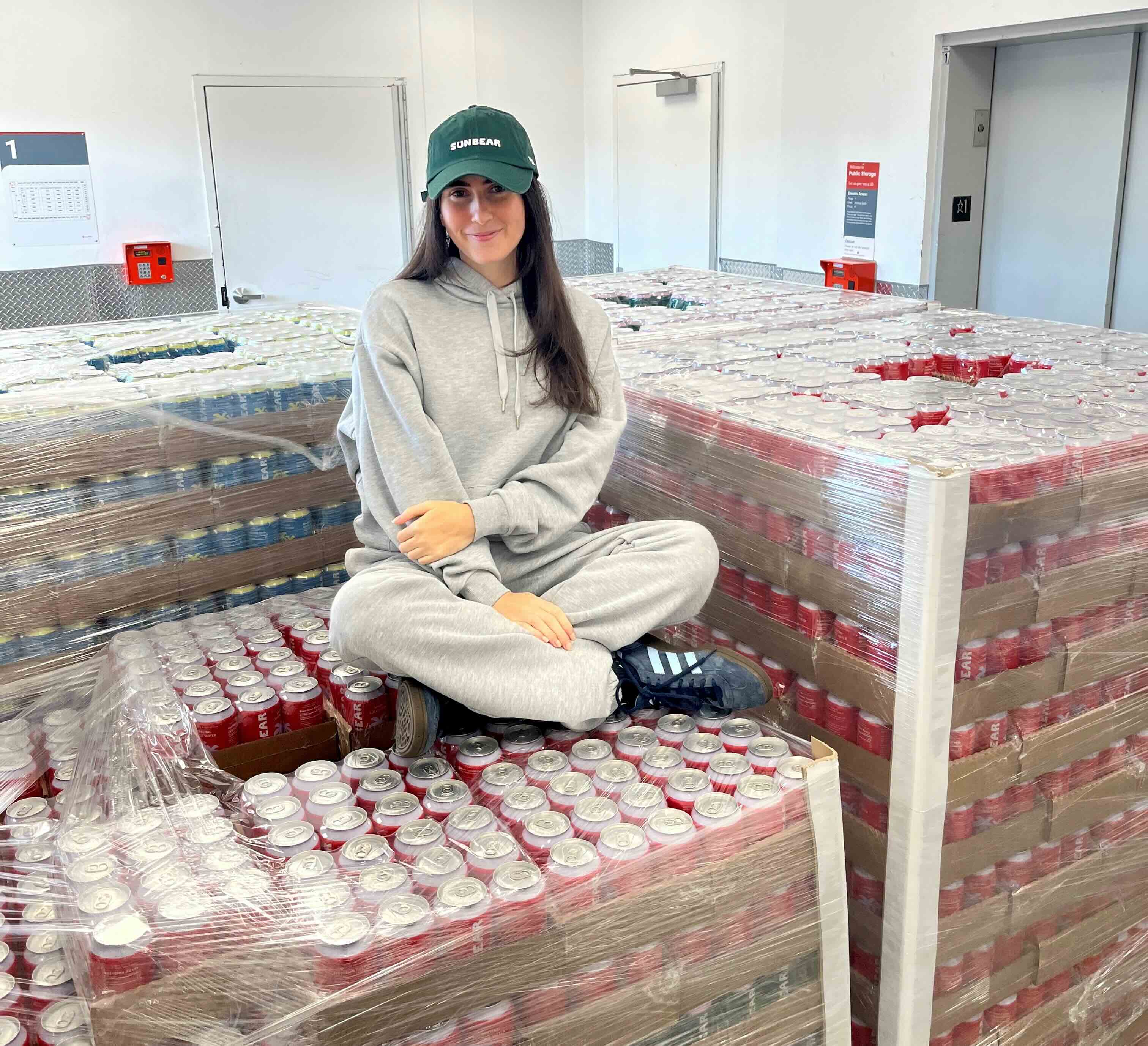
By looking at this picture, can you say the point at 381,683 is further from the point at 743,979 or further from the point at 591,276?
the point at 591,276

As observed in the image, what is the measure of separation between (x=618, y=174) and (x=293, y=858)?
6.53m

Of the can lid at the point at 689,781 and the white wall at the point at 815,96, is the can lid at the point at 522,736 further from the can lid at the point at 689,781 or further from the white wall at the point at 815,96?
the white wall at the point at 815,96

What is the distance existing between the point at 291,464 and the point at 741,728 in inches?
57.4

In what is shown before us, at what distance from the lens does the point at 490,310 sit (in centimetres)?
215

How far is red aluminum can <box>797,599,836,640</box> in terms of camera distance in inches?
78.1

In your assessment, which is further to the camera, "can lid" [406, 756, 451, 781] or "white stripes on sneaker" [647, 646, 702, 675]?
"white stripes on sneaker" [647, 646, 702, 675]

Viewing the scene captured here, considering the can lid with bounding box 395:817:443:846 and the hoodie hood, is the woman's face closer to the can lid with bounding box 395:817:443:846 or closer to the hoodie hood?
the hoodie hood

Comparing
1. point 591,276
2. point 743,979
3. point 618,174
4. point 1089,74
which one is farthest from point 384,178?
point 743,979

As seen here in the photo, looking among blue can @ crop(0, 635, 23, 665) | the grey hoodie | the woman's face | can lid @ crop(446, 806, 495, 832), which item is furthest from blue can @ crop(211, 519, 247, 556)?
can lid @ crop(446, 806, 495, 832)

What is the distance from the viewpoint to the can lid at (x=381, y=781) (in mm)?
1711

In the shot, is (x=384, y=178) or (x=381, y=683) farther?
(x=384, y=178)

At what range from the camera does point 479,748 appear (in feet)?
5.99

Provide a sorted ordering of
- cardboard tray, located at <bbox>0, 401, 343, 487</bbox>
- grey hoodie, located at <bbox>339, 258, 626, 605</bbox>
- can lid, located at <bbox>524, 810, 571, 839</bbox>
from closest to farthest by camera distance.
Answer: can lid, located at <bbox>524, 810, 571, 839</bbox>
grey hoodie, located at <bbox>339, 258, 626, 605</bbox>
cardboard tray, located at <bbox>0, 401, 343, 487</bbox>

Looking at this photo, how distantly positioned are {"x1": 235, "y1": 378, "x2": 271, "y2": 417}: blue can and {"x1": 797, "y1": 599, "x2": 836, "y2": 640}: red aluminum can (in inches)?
58.0
